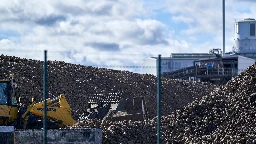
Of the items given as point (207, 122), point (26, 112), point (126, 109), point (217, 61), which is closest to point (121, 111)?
point (126, 109)

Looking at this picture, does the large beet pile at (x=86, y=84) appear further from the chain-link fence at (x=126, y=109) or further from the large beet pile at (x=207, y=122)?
the large beet pile at (x=207, y=122)

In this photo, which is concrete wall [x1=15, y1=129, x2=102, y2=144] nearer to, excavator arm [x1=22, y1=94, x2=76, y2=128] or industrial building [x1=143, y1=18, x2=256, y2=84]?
excavator arm [x1=22, y1=94, x2=76, y2=128]

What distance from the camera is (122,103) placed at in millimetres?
25094

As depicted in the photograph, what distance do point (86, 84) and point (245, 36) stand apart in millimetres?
35004

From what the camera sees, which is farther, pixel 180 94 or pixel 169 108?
pixel 180 94

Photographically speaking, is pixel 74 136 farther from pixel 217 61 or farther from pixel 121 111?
pixel 217 61

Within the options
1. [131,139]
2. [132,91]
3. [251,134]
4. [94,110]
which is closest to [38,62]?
[132,91]

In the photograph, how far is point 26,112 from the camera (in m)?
21.5

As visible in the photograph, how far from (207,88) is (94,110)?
17.0 m

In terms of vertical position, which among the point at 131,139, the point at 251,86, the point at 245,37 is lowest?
the point at 131,139

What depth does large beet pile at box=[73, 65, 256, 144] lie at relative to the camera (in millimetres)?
18938

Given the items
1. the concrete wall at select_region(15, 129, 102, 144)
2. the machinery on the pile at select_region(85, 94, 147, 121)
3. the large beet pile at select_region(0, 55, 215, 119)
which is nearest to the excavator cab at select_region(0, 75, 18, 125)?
the machinery on the pile at select_region(85, 94, 147, 121)

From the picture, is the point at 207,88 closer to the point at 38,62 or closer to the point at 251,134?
the point at 38,62

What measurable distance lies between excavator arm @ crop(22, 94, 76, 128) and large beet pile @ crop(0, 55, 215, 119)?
8490 mm
